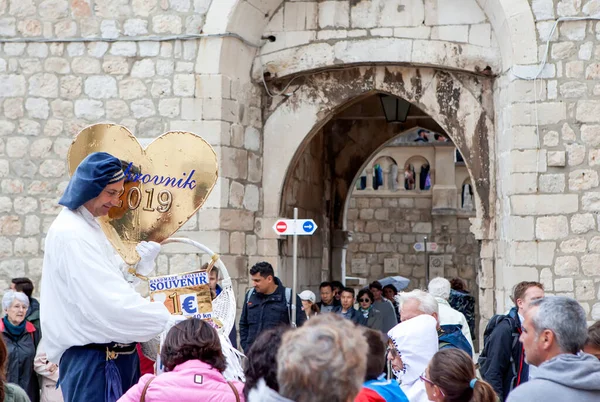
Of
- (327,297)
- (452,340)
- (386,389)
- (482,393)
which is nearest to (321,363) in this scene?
(386,389)

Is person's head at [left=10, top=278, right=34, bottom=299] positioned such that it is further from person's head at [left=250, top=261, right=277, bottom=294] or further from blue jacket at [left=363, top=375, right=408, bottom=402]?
blue jacket at [left=363, top=375, right=408, bottom=402]

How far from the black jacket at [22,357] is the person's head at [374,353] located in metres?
4.55

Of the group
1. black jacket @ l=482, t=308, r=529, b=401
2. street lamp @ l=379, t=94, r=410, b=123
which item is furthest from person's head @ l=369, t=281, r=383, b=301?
black jacket @ l=482, t=308, r=529, b=401

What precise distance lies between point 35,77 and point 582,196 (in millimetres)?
5547

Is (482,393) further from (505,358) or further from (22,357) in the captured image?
(22,357)

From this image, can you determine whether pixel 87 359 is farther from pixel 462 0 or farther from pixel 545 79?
pixel 462 0

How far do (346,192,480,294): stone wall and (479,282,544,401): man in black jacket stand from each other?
47.3 ft

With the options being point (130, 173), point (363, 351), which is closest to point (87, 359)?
point (130, 173)

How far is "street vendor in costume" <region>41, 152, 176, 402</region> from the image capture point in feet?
13.5

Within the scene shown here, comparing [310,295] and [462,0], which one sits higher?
[462,0]

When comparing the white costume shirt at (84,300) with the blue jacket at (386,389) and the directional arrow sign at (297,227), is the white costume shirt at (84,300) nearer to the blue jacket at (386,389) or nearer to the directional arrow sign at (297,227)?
the blue jacket at (386,389)

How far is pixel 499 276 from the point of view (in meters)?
9.39

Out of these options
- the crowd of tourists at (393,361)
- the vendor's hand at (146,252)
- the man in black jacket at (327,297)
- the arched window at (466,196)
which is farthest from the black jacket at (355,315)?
the arched window at (466,196)

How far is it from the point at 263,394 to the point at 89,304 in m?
1.66
